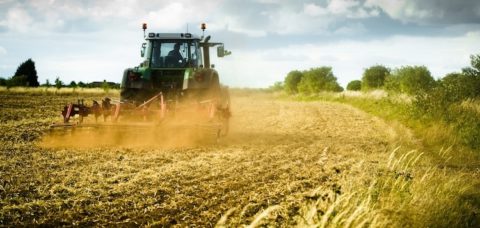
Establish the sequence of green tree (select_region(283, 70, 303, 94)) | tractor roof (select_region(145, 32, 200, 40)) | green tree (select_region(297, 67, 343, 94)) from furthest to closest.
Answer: green tree (select_region(283, 70, 303, 94)), green tree (select_region(297, 67, 343, 94)), tractor roof (select_region(145, 32, 200, 40))

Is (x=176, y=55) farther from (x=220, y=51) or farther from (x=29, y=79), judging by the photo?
(x=29, y=79)

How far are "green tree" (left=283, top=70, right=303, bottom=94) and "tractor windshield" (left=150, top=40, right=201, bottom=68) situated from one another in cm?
5920

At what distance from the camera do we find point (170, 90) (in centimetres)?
1055

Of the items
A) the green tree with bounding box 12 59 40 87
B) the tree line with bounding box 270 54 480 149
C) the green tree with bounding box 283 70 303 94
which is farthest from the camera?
the green tree with bounding box 283 70 303 94

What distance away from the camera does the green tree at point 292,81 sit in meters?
69.1

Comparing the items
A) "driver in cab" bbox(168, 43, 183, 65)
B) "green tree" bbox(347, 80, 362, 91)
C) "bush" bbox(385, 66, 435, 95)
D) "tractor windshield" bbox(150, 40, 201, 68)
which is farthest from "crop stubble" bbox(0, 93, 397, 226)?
"green tree" bbox(347, 80, 362, 91)

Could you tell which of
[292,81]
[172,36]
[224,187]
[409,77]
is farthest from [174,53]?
[292,81]

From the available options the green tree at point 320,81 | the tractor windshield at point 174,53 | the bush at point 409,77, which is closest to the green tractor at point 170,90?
the tractor windshield at point 174,53

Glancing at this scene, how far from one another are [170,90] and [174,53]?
3.09 feet

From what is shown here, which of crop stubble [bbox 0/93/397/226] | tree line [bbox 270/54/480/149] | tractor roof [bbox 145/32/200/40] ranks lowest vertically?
crop stubble [bbox 0/93/397/226]

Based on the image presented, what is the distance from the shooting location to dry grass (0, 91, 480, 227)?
4.18 metres

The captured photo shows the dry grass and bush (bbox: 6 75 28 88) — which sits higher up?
bush (bbox: 6 75 28 88)

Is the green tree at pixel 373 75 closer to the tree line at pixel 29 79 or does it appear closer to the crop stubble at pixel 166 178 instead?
the tree line at pixel 29 79

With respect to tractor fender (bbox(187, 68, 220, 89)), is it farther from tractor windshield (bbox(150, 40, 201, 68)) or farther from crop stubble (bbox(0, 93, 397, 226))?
crop stubble (bbox(0, 93, 397, 226))
